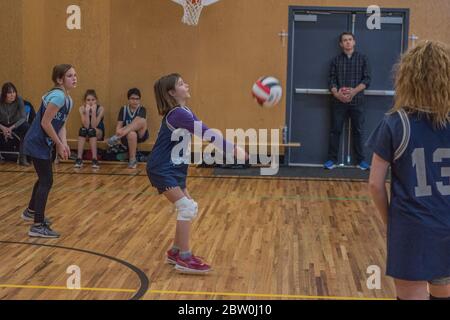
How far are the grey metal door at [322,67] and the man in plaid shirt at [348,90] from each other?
0.29m

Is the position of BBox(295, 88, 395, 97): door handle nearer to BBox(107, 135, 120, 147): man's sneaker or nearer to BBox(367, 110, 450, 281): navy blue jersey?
BBox(107, 135, 120, 147): man's sneaker

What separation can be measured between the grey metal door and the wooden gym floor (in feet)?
5.62

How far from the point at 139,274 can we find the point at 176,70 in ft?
24.3

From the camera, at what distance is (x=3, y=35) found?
504 inches

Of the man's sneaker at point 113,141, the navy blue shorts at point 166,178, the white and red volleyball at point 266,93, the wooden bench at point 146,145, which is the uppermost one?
the white and red volleyball at point 266,93

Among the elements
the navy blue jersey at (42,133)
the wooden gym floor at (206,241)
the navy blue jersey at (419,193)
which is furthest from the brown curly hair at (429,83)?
the navy blue jersey at (42,133)

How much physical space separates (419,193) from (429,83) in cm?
49

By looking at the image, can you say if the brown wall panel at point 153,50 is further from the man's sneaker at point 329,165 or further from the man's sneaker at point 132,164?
the man's sneaker at point 329,165

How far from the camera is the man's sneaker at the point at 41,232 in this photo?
7.40 metres

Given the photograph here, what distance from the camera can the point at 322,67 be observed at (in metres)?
12.8

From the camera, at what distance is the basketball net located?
1238 cm

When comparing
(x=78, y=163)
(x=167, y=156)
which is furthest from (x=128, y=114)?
(x=167, y=156)

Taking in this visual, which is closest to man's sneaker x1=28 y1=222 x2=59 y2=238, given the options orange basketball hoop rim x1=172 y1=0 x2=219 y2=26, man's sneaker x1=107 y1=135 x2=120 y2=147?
man's sneaker x1=107 y1=135 x2=120 y2=147

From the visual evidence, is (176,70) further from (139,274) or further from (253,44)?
Result: (139,274)
